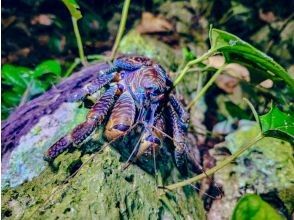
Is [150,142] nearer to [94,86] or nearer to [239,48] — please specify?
[94,86]

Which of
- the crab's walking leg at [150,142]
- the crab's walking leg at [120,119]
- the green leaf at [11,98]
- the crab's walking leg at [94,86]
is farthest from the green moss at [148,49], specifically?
the crab's walking leg at [150,142]

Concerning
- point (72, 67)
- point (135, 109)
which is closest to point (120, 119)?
point (135, 109)

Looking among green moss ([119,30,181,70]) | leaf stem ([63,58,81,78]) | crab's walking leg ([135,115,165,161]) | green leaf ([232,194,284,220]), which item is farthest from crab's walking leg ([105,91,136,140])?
green moss ([119,30,181,70])

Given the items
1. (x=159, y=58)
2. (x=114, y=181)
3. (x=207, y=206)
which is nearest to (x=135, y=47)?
(x=159, y=58)

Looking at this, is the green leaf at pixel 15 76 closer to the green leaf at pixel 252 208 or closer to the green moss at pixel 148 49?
the green moss at pixel 148 49

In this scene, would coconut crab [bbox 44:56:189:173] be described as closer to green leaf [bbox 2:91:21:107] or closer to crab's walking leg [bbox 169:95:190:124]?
crab's walking leg [bbox 169:95:190:124]
